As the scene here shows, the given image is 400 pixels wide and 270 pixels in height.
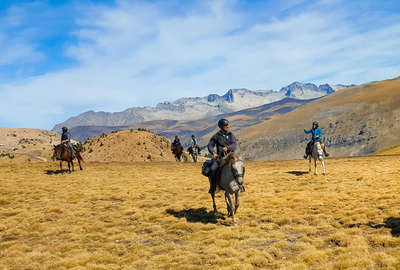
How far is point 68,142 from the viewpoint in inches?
1037

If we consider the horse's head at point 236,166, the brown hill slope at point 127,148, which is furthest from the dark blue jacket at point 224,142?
the brown hill slope at point 127,148

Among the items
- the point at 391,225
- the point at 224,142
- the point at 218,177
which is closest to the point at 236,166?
the point at 218,177

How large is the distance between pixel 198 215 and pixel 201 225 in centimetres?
155

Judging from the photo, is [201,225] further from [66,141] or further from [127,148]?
[127,148]

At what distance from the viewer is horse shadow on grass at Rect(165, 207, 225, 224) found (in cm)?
1327

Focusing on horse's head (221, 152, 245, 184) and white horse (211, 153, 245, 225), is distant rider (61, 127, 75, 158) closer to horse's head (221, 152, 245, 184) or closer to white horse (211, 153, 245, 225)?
white horse (211, 153, 245, 225)

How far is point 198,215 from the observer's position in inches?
551

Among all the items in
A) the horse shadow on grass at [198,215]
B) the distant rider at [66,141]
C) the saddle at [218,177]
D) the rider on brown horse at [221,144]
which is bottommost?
the horse shadow on grass at [198,215]

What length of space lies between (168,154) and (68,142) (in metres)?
38.3

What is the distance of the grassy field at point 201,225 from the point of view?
29.1ft

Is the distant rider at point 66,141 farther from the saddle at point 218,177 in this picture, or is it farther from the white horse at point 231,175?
the white horse at point 231,175

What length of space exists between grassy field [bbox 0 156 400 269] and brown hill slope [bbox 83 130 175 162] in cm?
3473

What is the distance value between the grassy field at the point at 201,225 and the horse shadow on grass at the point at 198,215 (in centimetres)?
5

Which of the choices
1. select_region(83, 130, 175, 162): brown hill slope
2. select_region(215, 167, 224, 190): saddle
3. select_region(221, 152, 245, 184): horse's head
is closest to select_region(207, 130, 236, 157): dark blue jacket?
select_region(215, 167, 224, 190): saddle
